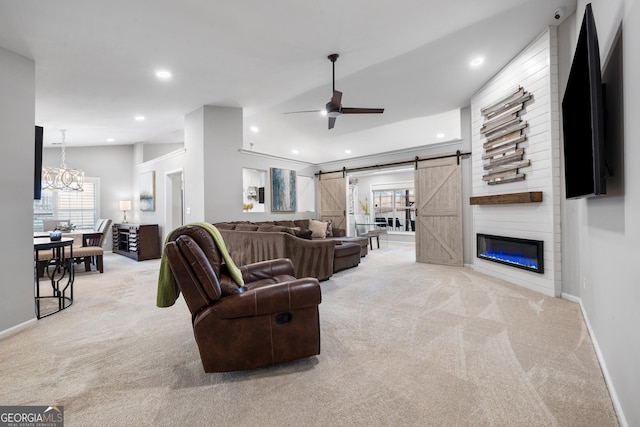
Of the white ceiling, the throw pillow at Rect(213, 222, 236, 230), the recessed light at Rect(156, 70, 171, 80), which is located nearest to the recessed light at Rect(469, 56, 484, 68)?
the white ceiling

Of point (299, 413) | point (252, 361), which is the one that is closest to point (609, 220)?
point (299, 413)

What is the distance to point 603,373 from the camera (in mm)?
1775

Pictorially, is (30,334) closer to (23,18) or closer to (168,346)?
(168,346)

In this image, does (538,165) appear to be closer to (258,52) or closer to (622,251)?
(622,251)

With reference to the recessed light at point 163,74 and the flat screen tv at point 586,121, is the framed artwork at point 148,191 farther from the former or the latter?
the flat screen tv at point 586,121

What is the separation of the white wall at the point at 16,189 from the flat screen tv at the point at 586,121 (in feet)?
14.6

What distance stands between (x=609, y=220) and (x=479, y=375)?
49.4 inches

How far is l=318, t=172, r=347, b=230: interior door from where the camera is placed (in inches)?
303

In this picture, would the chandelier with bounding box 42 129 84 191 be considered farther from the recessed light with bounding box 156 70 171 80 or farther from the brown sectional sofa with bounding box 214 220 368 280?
the brown sectional sofa with bounding box 214 220 368 280

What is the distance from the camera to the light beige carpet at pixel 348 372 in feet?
4.83

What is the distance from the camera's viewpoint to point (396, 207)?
1012cm

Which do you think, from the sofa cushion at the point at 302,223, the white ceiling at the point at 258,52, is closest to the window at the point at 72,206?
the white ceiling at the point at 258,52

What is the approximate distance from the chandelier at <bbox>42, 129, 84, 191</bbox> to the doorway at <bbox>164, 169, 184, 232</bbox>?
2.18 m

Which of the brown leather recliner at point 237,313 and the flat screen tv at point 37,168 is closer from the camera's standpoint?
the brown leather recliner at point 237,313
